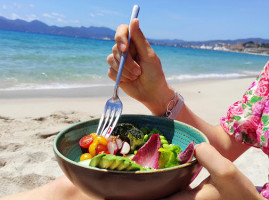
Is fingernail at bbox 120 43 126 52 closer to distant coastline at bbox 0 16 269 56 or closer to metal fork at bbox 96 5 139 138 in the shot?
metal fork at bbox 96 5 139 138

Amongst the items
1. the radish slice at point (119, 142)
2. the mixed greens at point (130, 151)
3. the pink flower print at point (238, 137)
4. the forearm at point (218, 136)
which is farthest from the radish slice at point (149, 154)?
the pink flower print at point (238, 137)

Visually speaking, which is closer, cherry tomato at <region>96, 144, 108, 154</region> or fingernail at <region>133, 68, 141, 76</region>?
cherry tomato at <region>96, 144, 108, 154</region>

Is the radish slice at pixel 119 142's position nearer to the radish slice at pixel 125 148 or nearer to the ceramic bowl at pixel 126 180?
the radish slice at pixel 125 148

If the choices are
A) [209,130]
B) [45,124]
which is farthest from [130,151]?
[45,124]

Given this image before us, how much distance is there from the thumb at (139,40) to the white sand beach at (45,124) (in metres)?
1.48

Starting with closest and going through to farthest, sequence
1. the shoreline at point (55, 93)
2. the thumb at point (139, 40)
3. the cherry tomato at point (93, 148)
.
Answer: the cherry tomato at point (93, 148)
the thumb at point (139, 40)
the shoreline at point (55, 93)

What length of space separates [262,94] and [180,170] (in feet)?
3.00

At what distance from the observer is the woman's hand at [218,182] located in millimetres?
826

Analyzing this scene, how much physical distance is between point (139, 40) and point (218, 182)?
754 mm

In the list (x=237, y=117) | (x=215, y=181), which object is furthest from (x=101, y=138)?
(x=237, y=117)

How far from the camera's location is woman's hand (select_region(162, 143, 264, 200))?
826mm

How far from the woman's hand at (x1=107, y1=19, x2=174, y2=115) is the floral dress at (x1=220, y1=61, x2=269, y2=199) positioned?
1.24 feet

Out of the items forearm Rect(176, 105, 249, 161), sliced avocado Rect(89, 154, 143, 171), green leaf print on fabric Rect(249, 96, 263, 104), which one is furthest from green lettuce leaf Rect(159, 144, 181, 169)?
green leaf print on fabric Rect(249, 96, 263, 104)

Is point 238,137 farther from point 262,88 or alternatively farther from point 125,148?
point 125,148
